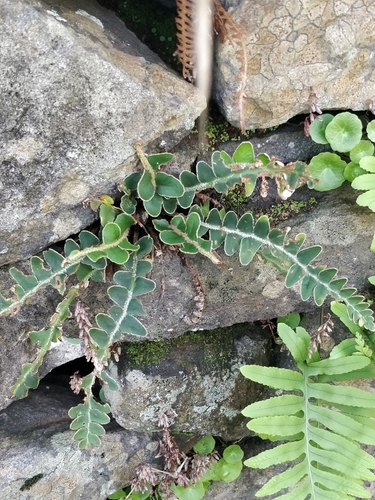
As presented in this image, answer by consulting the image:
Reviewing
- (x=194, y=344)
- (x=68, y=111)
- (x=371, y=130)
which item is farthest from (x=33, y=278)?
(x=371, y=130)

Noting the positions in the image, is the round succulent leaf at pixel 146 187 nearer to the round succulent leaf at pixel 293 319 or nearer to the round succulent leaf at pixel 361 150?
the round succulent leaf at pixel 361 150

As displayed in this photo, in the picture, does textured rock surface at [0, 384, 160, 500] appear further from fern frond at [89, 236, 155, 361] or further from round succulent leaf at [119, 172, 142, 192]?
round succulent leaf at [119, 172, 142, 192]

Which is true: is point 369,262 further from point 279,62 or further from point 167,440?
point 167,440

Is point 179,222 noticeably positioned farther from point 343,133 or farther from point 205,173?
point 343,133

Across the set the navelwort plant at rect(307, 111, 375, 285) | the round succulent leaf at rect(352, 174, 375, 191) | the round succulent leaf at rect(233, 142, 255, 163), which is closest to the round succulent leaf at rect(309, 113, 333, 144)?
the navelwort plant at rect(307, 111, 375, 285)

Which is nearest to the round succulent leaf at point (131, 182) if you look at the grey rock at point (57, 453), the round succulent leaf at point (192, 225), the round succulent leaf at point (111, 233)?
the round succulent leaf at point (111, 233)

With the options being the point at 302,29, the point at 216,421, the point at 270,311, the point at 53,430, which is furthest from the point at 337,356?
the point at 53,430
